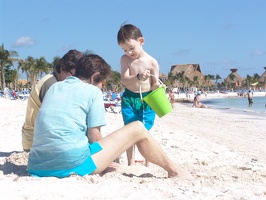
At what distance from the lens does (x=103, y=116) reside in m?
3.04

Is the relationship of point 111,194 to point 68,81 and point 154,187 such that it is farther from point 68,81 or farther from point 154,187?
point 68,81

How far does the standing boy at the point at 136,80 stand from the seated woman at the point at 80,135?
3.47 feet

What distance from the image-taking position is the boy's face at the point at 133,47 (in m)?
4.19

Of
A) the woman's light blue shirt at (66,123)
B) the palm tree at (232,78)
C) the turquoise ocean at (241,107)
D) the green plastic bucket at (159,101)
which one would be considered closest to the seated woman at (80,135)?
the woman's light blue shirt at (66,123)

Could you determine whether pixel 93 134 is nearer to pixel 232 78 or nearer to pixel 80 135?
pixel 80 135

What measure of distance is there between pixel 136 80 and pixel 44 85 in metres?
0.92

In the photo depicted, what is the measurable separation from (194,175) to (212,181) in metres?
0.20

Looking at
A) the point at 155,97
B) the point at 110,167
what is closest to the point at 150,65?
the point at 155,97

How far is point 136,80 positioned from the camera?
4.27 metres

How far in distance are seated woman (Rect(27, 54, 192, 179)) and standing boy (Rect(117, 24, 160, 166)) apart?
1058 millimetres

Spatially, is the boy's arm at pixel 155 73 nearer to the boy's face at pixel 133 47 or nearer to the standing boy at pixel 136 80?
the standing boy at pixel 136 80

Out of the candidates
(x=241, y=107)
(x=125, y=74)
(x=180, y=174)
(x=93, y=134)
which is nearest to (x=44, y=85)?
(x=125, y=74)

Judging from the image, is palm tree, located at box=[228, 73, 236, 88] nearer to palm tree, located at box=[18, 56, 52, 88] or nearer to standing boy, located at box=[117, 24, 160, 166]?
palm tree, located at box=[18, 56, 52, 88]

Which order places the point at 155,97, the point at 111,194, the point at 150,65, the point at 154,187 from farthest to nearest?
the point at 150,65 → the point at 155,97 → the point at 154,187 → the point at 111,194
